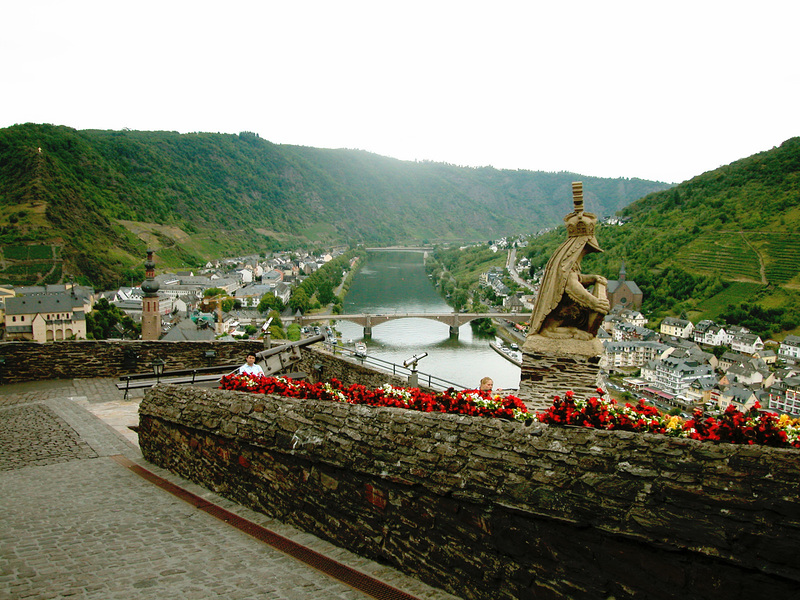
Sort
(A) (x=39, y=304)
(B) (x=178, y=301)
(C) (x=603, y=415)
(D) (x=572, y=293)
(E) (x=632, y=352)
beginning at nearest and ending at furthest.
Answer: (C) (x=603, y=415), (D) (x=572, y=293), (A) (x=39, y=304), (E) (x=632, y=352), (B) (x=178, y=301)

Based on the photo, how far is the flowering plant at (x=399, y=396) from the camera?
13.5ft

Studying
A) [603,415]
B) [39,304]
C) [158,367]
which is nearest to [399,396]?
[603,415]

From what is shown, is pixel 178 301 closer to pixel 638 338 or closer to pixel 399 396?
pixel 638 338

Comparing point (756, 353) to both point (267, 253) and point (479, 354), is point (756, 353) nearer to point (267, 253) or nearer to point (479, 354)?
point (479, 354)

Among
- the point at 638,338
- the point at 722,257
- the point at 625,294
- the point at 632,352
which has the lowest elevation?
the point at 632,352

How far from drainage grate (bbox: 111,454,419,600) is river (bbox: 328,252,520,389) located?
2093cm

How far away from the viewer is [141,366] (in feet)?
39.4

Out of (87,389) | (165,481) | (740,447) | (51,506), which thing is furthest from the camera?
(87,389)

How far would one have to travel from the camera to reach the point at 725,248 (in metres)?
80.9

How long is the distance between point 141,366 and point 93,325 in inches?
1644

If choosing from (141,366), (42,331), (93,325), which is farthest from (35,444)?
(93,325)

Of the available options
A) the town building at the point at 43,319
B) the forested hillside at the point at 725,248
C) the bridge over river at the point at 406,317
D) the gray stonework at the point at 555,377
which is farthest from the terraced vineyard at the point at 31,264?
the gray stonework at the point at 555,377

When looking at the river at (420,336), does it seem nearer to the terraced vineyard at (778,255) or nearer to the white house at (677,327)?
the white house at (677,327)

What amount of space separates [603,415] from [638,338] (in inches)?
2406
